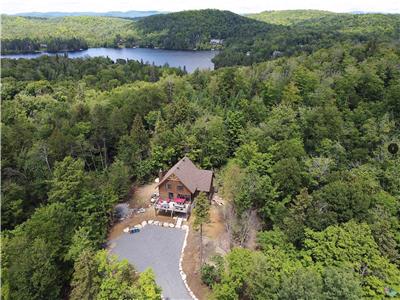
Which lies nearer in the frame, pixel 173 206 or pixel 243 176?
pixel 243 176

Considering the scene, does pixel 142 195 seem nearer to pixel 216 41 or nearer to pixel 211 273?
pixel 211 273

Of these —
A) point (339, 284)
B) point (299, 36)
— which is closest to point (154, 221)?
point (339, 284)

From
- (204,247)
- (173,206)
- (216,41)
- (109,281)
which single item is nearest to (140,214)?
(173,206)

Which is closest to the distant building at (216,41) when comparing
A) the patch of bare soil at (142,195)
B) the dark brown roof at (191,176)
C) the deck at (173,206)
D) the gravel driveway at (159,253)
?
the patch of bare soil at (142,195)

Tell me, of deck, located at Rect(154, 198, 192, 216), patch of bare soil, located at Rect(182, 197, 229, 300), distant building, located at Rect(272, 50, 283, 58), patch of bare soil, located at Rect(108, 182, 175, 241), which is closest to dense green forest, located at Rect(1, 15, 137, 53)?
distant building, located at Rect(272, 50, 283, 58)

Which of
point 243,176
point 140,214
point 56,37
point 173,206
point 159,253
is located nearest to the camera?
point 159,253
